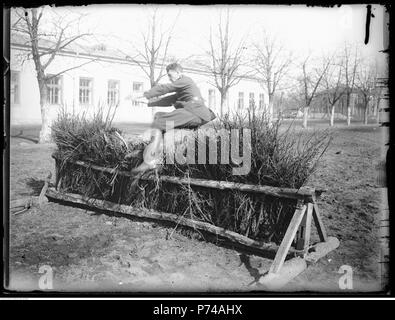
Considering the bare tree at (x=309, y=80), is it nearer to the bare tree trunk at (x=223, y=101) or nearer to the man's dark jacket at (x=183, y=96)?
the bare tree trunk at (x=223, y=101)

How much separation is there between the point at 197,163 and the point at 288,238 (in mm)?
1430

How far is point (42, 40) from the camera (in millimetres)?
4000

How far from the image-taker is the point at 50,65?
4047mm

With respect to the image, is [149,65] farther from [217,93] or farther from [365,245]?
[365,245]

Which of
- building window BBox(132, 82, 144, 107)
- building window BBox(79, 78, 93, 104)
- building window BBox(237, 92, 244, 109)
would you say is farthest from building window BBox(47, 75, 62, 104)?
building window BBox(237, 92, 244, 109)

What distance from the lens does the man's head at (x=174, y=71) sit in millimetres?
3593

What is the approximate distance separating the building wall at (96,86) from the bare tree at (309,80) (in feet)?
1.87

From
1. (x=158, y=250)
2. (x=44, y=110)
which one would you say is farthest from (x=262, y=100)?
(x=44, y=110)

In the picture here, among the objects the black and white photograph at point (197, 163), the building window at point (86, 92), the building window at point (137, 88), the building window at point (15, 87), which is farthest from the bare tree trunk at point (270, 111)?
the building window at point (15, 87)

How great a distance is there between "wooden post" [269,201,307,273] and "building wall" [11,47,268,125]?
1372 mm

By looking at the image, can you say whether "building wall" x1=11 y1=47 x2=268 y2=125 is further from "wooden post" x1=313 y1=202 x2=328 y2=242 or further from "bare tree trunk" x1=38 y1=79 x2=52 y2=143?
"wooden post" x1=313 y1=202 x2=328 y2=242
